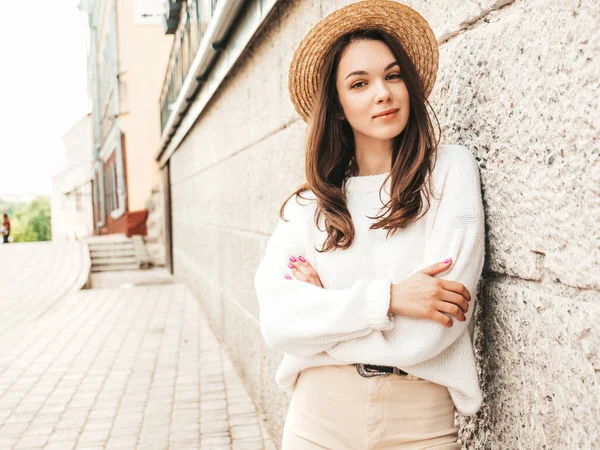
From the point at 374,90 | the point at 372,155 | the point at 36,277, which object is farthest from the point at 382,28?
the point at 36,277

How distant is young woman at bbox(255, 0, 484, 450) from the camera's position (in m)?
1.62

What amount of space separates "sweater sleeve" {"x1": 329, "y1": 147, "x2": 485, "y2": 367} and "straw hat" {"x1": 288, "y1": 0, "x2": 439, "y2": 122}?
39 cm

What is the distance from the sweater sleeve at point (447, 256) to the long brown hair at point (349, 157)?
7 cm

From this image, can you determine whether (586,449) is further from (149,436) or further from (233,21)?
(233,21)

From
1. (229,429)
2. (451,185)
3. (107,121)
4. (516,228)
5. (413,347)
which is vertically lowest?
(229,429)

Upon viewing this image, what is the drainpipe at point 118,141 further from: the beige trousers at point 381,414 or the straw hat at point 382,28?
the beige trousers at point 381,414

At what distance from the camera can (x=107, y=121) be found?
82.5 feet

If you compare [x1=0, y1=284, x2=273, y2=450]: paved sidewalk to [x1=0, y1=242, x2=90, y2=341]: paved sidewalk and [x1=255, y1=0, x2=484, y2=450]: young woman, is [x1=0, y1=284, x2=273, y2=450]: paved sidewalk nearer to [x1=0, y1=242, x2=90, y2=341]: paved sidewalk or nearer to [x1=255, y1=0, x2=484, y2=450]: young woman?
[x1=0, y1=242, x2=90, y2=341]: paved sidewalk

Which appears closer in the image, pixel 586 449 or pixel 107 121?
pixel 586 449

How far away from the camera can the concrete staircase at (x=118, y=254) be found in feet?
56.8

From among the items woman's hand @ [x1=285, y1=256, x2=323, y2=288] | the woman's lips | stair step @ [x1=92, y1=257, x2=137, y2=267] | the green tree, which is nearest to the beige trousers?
woman's hand @ [x1=285, y1=256, x2=323, y2=288]

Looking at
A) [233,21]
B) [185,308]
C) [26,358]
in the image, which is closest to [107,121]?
[185,308]

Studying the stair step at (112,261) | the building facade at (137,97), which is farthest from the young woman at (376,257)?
the building facade at (137,97)

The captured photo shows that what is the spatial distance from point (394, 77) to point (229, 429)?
3.47 meters
